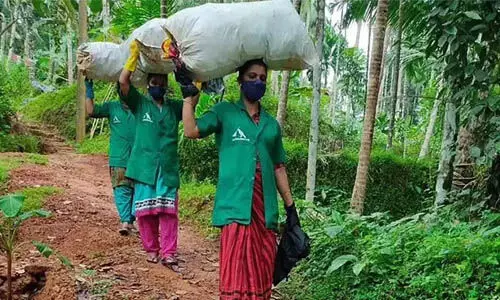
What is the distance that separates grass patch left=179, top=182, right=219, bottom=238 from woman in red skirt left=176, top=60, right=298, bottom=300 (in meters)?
2.96

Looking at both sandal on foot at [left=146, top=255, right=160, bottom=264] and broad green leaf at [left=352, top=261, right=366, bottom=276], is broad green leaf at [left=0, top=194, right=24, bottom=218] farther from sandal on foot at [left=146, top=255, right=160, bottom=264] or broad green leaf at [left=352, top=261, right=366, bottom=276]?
broad green leaf at [left=352, top=261, right=366, bottom=276]

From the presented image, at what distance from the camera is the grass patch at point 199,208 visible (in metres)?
6.33

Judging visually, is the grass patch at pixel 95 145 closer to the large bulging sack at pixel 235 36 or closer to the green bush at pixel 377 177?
the green bush at pixel 377 177

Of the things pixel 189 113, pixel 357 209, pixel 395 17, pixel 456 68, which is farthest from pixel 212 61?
pixel 395 17

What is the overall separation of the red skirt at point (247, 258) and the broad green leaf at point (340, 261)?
3.04ft

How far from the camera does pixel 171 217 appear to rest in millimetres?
4207

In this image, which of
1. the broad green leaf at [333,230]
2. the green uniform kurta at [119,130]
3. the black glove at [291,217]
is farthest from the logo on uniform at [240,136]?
the green uniform kurta at [119,130]

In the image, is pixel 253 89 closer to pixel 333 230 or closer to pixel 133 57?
pixel 133 57

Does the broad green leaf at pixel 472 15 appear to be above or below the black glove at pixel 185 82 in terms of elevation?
above

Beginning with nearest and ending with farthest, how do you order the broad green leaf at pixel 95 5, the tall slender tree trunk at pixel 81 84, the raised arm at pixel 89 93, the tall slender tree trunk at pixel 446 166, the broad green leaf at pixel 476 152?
Answer: 1. the broad green leaf at pixel 476 152
2. the raised arm at pixel 89 93
3. the tall slender tree trunk at pixel 446 166
4. the broad green leaf at pixel 95 5
5. the tall slender tree trunk at pixel 81 84

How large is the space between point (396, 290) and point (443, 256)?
1.24ft

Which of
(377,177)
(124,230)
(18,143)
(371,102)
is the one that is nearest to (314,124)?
(371,102)

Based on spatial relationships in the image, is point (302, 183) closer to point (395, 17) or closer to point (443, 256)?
point (395, 17)

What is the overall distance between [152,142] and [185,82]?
1.21 metres
